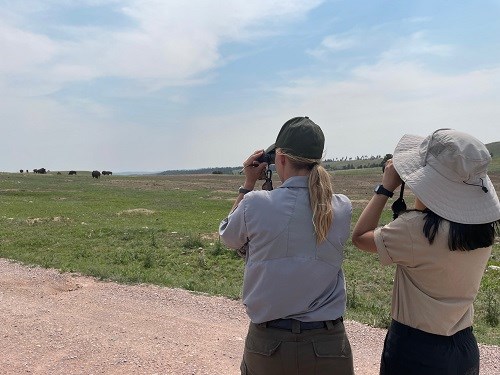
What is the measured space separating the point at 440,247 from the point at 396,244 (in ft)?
0.64

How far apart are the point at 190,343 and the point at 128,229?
39.1 ft

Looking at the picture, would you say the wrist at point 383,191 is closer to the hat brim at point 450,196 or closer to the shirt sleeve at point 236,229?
the hat brim at point 450,196

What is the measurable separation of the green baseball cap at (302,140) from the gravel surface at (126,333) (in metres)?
3.42

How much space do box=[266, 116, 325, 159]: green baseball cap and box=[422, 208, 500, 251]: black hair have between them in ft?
2.12

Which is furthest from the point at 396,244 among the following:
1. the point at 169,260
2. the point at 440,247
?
the point at 169,260

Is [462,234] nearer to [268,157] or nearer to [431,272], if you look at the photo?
[431,272]

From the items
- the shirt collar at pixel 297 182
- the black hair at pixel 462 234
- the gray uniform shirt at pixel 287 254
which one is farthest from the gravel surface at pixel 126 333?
the black hair at pixel 462 234

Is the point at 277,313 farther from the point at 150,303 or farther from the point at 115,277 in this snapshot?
the point at 115,277

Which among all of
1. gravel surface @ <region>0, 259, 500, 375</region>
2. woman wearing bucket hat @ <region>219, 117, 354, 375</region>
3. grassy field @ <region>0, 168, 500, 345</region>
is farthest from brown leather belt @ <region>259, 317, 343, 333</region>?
grassy field @ <region>0, 168, 500, 345</region>

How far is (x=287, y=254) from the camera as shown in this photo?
2432 millimetres

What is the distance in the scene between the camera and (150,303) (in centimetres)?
783

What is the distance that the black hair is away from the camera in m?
2.26

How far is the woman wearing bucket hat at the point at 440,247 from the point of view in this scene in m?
2.28

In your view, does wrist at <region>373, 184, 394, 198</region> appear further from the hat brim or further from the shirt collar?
the shirt collar
